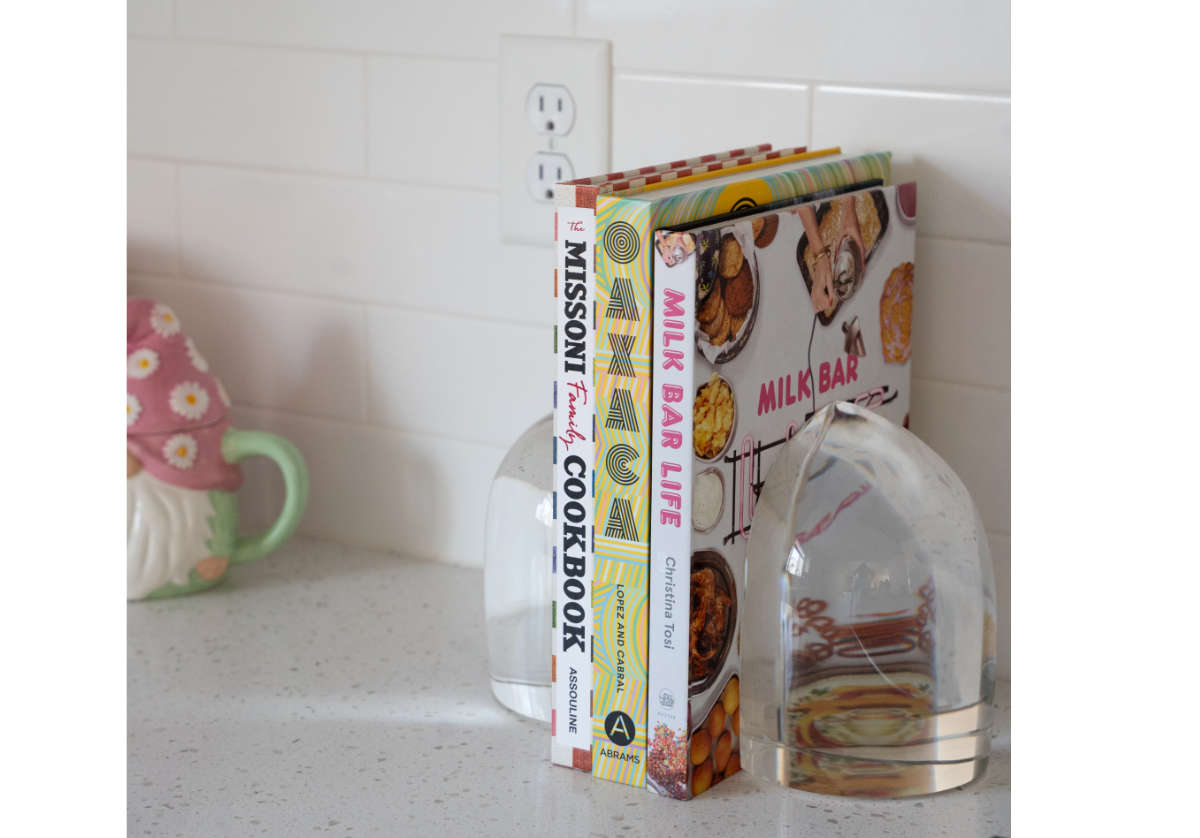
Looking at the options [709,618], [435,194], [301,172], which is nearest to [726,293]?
[709,618]

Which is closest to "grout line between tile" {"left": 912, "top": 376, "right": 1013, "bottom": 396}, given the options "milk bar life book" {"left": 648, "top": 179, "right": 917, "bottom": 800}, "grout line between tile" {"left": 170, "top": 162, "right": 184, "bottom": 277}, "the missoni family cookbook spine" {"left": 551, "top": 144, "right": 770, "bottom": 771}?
"milk bar life book" {"left": 648, "top": 179, "right": 917, "bottom": 800}

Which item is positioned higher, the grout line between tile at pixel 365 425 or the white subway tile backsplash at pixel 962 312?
the white subway tile backsplash at pixel 962 312

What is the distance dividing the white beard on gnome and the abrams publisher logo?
0.41 m

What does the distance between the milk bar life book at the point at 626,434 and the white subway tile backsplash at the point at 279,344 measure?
1.47 feet

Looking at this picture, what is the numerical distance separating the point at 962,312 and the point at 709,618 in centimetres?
28

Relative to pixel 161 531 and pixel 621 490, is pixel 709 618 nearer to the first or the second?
pixel 621 490

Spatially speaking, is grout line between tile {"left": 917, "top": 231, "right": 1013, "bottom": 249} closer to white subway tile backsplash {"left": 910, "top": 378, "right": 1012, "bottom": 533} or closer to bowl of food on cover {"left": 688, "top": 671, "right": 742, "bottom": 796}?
white subway tile backsplash {"left": 910, "top": 378, "right": 1012, "bottom": 533}

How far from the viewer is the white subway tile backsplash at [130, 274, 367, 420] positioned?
1090 mm

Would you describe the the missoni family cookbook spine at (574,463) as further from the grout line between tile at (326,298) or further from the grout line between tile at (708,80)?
the grout line between tile at (326,298)

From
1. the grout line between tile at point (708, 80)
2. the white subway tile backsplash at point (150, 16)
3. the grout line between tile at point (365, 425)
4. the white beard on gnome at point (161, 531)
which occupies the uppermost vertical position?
the white subway tile backsplash at point (150, 16)

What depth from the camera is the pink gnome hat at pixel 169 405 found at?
3.18 feet

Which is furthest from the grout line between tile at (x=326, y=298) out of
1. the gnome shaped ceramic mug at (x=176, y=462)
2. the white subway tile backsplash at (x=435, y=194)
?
the gnome shaped ceramic mug at (x=176, y=462)

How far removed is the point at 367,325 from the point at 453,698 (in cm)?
36

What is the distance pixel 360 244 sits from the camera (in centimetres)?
106
